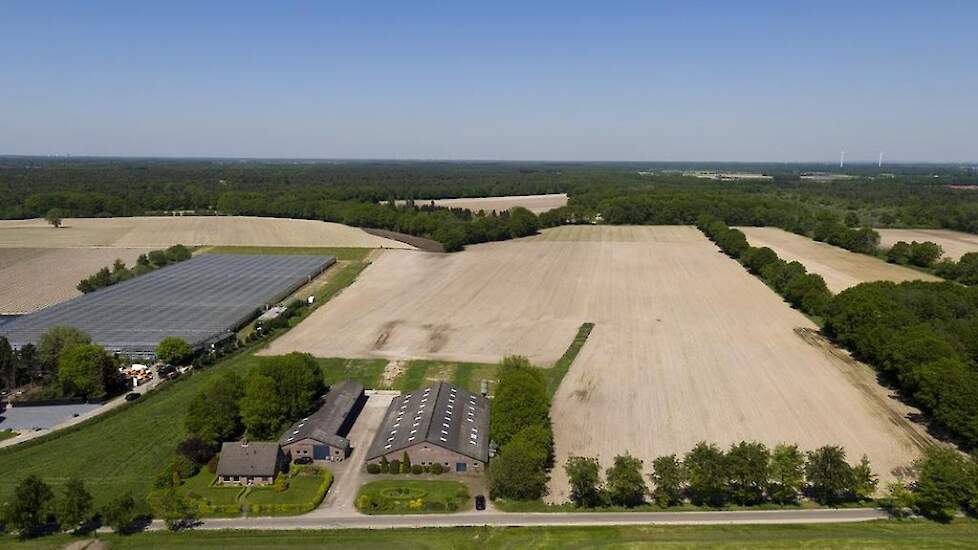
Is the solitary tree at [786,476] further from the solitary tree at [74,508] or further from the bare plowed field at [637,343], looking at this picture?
the solitary tree at [74,508]

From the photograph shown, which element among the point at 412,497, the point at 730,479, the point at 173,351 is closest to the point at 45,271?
the point at 173,351

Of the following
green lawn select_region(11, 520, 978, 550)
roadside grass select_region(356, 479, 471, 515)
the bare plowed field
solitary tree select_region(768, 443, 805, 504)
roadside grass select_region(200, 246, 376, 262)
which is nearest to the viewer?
green lawn select_region(11, 520, 978, 550)

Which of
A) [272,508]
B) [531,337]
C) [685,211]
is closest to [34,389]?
[272,508]

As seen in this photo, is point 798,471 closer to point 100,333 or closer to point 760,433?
point 760,433

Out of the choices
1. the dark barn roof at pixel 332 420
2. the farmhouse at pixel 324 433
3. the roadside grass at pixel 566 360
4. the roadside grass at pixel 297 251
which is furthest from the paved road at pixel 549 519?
the roadside grass at pixel 297 251

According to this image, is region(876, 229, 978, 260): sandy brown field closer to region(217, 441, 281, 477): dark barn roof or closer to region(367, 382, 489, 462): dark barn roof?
region(367, 382, 489, 462): dark barn roof

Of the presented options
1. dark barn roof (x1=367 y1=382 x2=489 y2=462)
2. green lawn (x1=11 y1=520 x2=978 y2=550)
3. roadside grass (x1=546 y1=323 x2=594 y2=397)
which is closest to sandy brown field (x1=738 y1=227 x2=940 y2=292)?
roadside grass (x1=546 y1=323 x2=594 y2=397)
